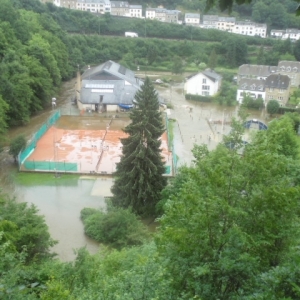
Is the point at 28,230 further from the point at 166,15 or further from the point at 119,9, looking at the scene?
the point at 119,9

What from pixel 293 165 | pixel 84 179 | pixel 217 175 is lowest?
pixel 84 179

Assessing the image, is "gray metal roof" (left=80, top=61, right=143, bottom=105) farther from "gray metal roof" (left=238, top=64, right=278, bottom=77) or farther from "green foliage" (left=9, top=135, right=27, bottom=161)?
"gray metal roof" (left=238, top=64, right=278, bottom=77)

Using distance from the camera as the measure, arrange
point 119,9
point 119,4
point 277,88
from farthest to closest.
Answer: point 119,4
point 119,9
point 277,88

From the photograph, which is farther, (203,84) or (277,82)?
(203,84)

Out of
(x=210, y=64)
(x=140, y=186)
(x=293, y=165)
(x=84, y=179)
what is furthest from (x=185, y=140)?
(x=210, y=64)

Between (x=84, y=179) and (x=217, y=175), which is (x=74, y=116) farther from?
(x=217, y=175)

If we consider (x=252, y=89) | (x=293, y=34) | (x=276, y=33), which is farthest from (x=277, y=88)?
(x=276, y=33)

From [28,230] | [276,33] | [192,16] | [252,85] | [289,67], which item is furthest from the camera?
[192,16]
